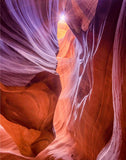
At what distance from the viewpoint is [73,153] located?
3.43m

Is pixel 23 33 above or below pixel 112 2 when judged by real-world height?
below

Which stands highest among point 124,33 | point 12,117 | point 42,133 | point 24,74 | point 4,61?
point 124,33

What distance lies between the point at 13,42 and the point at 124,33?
2.35 metres

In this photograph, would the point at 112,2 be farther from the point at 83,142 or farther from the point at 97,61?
the point at 83,142

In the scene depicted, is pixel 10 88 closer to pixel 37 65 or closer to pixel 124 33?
pixel 37 65

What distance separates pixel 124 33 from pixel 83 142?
8.78 ft

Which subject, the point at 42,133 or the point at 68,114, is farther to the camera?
the point at 68,114

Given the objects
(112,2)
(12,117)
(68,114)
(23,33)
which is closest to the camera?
(112,2)

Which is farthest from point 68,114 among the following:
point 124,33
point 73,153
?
point 124,33

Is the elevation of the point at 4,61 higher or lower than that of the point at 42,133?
higher

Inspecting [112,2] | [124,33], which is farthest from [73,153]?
[112,2]

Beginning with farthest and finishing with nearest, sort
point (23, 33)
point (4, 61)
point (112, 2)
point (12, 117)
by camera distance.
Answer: point (23, 33) → point (12, 117) → point (4, 61) → point (112, 2)

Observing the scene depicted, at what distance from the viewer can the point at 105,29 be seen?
8.90ft

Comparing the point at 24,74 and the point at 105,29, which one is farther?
the point at 24,74
